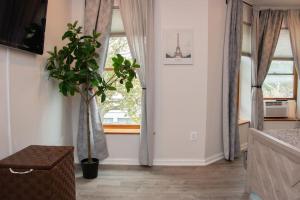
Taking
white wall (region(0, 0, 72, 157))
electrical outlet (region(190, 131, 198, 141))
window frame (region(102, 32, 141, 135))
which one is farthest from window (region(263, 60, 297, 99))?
white wall (region(0, 0, 72, 157))

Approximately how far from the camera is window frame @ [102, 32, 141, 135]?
357 centimetres

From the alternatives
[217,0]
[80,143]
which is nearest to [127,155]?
[80,143]

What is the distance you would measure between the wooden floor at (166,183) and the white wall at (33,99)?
2.49ft

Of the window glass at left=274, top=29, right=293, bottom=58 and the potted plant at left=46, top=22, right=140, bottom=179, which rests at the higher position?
the window glass at left=274, top=29, right=293, bottom=58

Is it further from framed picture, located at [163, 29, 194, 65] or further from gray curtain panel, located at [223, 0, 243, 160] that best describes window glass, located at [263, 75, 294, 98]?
framed picture, located at [163, 29, 194, 65]

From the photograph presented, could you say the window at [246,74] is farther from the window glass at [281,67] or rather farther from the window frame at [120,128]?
the window frame at [120,128]

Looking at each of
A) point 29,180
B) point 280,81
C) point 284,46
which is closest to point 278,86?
point 280,81

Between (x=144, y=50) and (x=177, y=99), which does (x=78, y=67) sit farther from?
(x=177, y=99)

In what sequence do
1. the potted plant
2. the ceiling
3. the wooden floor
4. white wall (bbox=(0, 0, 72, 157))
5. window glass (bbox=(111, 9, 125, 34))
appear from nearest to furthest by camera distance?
white wall (bbox=(0, 0, 72, 157))
the wooden floor
the potted plant
window glass (bbox=(111, 9, 125, 34))
the ceiling

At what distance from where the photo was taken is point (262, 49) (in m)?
4.30

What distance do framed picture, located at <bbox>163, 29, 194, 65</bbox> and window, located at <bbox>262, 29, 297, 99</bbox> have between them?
2.13 metres

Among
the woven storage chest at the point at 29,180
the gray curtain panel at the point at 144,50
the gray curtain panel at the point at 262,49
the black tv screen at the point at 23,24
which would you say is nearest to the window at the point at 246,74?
the gray curtain panel at the point at 262,49

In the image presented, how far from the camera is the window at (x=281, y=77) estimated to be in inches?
183

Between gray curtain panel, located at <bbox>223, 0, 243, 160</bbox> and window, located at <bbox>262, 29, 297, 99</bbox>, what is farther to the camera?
window, located at <bbox>262, 29, 297, 99</bbox>
